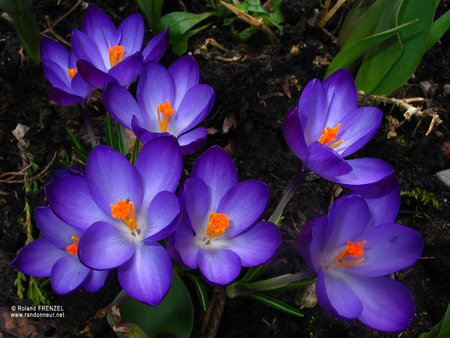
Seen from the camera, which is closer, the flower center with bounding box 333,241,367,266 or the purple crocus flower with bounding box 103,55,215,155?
the flower center with bounding box 333,241,367,266

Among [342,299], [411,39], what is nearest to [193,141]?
[342,299]

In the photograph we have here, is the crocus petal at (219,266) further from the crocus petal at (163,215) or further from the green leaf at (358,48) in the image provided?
the green leaf at (358,48)

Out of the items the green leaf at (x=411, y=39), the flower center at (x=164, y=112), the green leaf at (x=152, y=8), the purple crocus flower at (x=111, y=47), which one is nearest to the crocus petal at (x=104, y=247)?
the flower center at (x=164, y=112)

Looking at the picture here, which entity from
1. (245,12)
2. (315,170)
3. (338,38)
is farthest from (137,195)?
(338,38)

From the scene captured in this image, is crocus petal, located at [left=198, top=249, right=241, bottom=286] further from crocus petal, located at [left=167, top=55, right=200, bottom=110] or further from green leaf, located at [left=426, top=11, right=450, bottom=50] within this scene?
green leaf, located at [left=426, top=11, right=450, bottom=50]

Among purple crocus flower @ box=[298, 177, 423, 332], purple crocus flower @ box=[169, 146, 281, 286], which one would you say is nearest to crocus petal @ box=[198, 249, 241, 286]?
purple crocus flower @ box=[169, 146, 281, 286]

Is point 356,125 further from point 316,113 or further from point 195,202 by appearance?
point 195,202
